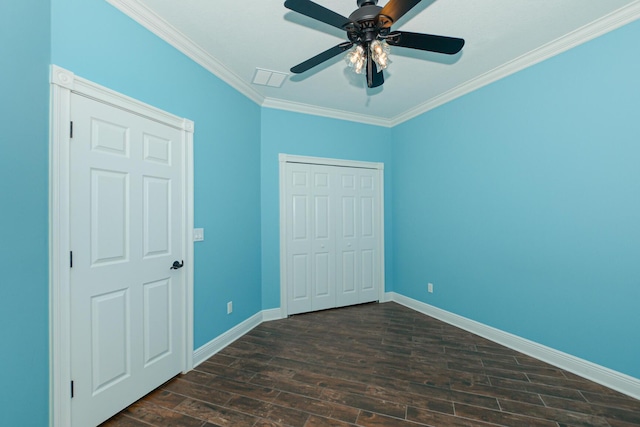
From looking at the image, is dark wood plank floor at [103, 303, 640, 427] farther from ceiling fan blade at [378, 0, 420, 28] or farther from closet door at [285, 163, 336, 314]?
ceiling fan blade at [378, 0, 420, 28]

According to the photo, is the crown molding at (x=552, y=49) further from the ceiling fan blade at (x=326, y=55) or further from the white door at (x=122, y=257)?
the white door at (x=122, y=257)

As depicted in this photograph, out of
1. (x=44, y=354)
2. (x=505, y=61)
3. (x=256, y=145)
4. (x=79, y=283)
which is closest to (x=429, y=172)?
(x=505, y=61)

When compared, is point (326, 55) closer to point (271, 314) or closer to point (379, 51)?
point (379, 51)

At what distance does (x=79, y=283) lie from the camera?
172 cm

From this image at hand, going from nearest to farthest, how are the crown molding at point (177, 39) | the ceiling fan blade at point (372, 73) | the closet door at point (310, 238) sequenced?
1. the ceiling fan blade at point (372, 73)
2. the crown molding at point (177, 39)
3. the closet door at point (310, 238)

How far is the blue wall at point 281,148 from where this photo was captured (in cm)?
375

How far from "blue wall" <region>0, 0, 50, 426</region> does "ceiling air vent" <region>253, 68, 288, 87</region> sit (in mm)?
1748

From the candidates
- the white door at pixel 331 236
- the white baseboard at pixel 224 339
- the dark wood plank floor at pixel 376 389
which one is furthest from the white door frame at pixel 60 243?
the white door at pixel 331 236

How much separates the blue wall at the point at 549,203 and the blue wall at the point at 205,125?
2426mm

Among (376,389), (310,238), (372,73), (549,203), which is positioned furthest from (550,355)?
(372,73)

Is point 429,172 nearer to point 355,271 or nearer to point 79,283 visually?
point 355,271

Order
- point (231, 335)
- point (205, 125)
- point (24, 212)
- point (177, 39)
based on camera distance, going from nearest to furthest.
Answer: point (24, 212) → point (177, 39) → point (205, 125) → point (231, 335)

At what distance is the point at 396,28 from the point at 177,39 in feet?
5.96

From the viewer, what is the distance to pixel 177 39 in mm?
2389
